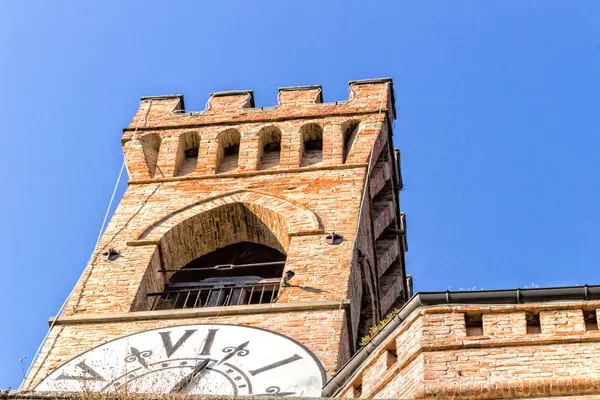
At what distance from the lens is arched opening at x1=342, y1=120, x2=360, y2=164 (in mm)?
21750

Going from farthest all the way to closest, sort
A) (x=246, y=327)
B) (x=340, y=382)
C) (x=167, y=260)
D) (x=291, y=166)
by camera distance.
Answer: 1. (x=291, y=166)
2. (x=167, y=260)
3. (x=246, y=327)
4. (x=340, y=382)

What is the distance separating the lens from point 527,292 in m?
12.4

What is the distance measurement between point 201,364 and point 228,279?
3647 millimetres

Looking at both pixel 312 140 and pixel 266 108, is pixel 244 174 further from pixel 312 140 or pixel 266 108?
pixel 266 108

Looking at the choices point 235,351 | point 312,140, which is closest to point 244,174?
point 312,140

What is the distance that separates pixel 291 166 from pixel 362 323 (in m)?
2.73

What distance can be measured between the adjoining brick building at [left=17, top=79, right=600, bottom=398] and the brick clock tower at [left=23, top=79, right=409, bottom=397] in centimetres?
3

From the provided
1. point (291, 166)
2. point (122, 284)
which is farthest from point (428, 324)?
point (291, 166)

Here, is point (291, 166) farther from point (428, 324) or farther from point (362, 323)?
point (428, 324)

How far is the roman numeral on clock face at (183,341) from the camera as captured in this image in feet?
52.2

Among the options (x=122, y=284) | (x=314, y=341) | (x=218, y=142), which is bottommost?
(x=314, y=341)

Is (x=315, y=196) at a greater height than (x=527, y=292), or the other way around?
(x=315, y=196)

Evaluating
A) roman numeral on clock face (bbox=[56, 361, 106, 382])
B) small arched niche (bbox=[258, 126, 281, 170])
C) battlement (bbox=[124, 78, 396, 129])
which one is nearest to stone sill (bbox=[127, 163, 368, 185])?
small arched niche (bbox=[258, 126, 281, 170])

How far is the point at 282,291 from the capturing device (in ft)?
57.8
